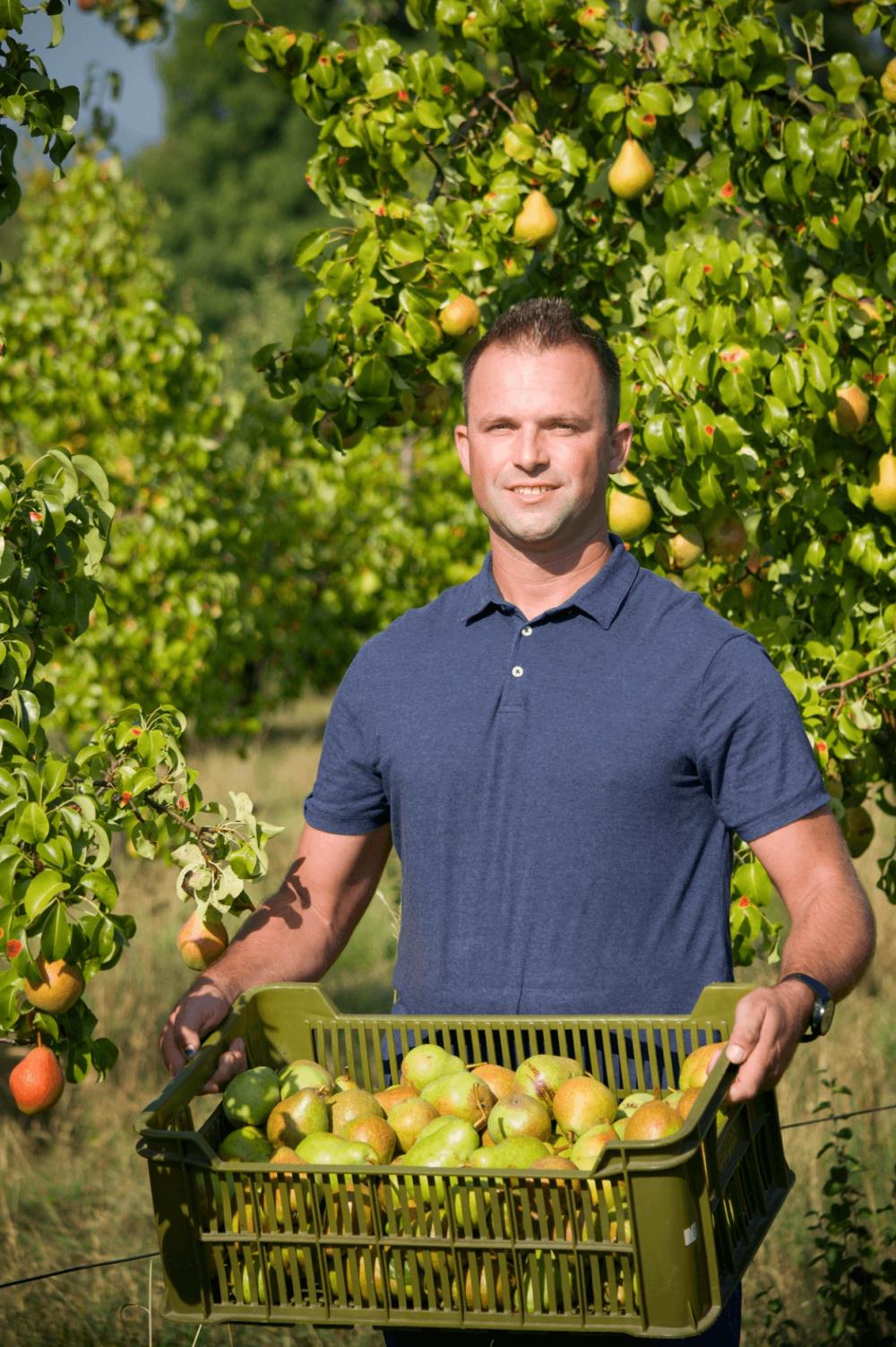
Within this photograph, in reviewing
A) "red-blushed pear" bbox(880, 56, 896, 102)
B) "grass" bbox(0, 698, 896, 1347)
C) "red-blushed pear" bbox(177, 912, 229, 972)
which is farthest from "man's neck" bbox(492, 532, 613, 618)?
"red-blushed pear" bbox(880, 56, 896, 102)

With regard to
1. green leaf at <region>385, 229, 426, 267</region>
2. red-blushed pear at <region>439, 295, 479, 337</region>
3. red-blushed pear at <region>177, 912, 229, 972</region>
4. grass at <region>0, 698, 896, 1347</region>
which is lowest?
grass at <region>0, 698, 896, 1347</region>

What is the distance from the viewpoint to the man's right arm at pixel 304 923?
7.50ft

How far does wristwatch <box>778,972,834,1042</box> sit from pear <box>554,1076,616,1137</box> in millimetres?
246

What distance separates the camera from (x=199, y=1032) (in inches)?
86.1

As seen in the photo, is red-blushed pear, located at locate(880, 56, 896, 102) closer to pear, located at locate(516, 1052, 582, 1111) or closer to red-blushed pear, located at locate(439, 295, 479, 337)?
red-blushed pear, located at locate(439, 295, 479, 337)

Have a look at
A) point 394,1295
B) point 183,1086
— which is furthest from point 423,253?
point 394,1295

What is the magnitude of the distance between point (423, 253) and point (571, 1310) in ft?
7.04

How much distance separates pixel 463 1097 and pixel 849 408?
1.63 meters

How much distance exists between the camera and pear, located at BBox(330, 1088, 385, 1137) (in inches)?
79.8

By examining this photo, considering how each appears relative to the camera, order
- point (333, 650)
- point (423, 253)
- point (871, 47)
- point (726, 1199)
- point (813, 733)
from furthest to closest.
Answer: point (871, 47)
point (333, 650)
point (423, 253)
point (813, 733)
point (726, 1199)

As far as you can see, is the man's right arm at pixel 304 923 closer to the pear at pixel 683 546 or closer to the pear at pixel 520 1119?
the pear at pixel 520 1119

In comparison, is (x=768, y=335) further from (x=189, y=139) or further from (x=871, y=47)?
(x=189, y=139)

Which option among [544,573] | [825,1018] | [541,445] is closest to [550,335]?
[541,445]

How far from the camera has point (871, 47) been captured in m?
23.6
